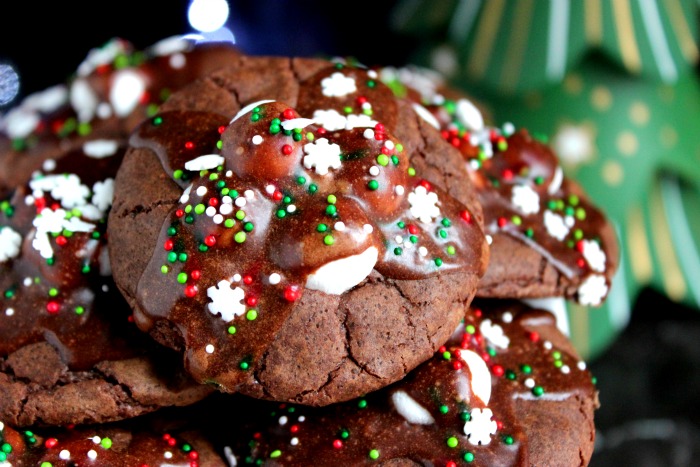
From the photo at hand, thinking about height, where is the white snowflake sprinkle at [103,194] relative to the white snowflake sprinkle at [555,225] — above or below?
above

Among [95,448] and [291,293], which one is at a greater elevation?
[291,293]

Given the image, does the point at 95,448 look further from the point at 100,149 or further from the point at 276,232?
the point at 100,149

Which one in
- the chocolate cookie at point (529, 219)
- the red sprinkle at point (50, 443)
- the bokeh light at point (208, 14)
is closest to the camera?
the red sprinkle at point (50, 443)

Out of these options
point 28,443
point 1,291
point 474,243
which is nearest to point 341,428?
point 474,243

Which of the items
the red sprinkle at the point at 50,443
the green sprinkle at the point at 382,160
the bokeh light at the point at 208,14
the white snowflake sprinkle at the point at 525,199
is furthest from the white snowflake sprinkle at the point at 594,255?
the bokeh light at the point at 208,14

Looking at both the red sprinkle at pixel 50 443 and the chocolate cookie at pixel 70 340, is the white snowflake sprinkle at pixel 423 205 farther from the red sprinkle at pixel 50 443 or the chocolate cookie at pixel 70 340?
the red sprinkle at pixel 50 443

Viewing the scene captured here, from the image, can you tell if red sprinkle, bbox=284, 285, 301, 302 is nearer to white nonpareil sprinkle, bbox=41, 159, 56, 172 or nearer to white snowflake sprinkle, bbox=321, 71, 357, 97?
white snowflake sprinkle, bbox=321, 71, 357, 97

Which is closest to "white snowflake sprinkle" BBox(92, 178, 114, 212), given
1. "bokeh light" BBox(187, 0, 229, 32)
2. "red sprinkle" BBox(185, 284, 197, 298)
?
"red sprinkle" BBox(185, 284, 197, 298)

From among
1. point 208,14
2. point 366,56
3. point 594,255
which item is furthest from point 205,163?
point 366,56
